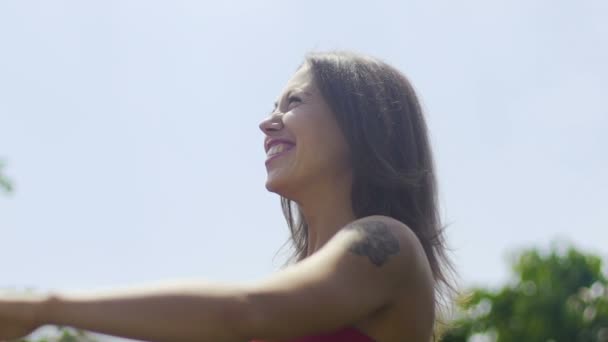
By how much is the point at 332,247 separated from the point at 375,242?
18cm

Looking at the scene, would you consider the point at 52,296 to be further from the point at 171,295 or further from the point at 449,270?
the point at 449,270

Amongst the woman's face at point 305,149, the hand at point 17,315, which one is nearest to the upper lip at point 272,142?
the woman's face at point 305,149

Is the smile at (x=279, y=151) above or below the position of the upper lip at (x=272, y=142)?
below

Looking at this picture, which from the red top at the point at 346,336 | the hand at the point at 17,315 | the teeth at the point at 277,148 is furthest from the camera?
the teeth at the point at 277,148

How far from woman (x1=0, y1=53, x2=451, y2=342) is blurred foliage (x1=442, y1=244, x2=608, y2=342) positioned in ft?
180

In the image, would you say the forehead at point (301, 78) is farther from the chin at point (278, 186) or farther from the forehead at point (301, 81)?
the chin at point (278, 186)

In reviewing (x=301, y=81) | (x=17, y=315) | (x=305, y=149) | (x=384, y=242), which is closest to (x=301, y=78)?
(x=301, y=81)

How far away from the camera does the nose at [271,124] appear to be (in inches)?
188

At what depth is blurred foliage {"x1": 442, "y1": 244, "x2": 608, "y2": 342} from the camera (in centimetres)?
5944

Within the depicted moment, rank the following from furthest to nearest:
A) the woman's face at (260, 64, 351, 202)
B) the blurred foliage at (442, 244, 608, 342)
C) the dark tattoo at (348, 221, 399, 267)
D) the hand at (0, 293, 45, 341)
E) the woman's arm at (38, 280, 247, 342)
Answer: the blurred foliage at (442, 244, 608, 342) < the woman's face at (260, 64, 351, 202) < the dark tattoo at (348, 221, 399, 267) < the woman's arm at (38, 280, 247, 342) < the hand at (0, 293, 45, 341)

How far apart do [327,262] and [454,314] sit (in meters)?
1.74

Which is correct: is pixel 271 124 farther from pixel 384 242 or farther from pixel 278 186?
pixel 384 242

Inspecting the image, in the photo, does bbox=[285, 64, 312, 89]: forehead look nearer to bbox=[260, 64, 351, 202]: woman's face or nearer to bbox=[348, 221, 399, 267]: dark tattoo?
bbox=[260, 64, 351, 202]: woman's face

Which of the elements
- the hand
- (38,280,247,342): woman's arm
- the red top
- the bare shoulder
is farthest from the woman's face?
the hand
